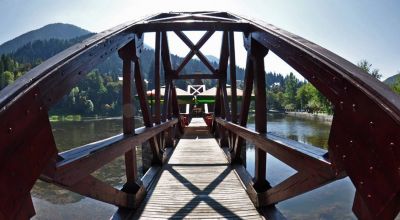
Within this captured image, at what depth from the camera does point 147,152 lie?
14.5m

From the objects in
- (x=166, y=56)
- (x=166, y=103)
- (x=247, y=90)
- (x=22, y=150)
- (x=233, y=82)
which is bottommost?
(x=22, y=150)

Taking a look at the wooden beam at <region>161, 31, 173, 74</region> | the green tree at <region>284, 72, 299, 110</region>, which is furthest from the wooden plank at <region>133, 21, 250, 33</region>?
the green tree at <region>284, 72, 299, 110</region>

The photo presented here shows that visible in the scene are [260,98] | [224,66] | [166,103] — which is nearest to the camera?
[260,98]

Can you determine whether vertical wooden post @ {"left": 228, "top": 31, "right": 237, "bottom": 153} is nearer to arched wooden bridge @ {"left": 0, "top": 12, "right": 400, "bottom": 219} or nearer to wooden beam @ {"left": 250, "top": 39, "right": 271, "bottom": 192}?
arched wooden bridge @ {"left": 0, "top": 12, "right": 400, "bottom": 219}

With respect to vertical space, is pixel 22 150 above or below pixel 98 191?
above

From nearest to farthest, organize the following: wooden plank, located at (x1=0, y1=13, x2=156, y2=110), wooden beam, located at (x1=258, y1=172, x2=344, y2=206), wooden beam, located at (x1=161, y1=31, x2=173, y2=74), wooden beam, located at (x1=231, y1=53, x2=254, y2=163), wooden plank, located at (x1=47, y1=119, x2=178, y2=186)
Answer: wooden plank, located at (x1=0, y1=13, x2=156, y2=110)
wooden plank, located at (x1=47, y1=119, x2=178, y2=186)
wooden beam, located at (x1=258, y1=172, x2=344, y2=206)
wooden beam, located at (x1=231, y1=53, x2=254, y2=163)
wooden beam, located at (x1=161, y1=31, x2=173, y2=74)

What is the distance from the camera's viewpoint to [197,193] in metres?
5.95

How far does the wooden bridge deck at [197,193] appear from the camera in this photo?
4.87 meters

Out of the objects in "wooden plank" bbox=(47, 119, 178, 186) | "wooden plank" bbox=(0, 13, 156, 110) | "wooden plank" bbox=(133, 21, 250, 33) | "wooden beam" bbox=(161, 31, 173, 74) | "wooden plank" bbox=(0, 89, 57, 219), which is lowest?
"wooden plank" bbox=(47, 119, 178, 186)

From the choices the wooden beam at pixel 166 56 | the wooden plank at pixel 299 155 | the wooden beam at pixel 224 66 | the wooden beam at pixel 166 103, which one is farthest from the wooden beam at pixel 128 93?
the wooden beam at pixel 166 56

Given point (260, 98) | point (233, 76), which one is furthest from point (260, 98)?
point (233, 76)

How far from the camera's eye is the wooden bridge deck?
4867 mm

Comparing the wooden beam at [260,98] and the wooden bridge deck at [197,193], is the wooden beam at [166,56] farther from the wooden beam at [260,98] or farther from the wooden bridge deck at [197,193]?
the wooden beam at [260,98]

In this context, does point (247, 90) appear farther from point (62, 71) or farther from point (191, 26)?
point (62, 71)
